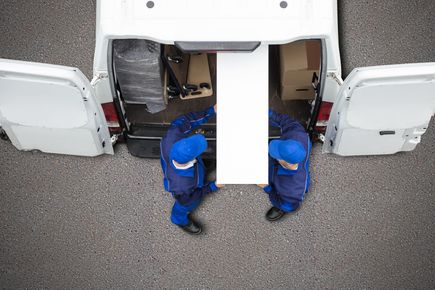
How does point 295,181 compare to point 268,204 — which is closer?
point 295,181

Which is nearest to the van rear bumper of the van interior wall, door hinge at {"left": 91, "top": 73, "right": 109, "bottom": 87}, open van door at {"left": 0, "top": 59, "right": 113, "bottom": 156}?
the van interior wall

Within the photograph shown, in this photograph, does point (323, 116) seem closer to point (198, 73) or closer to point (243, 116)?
point (243, 116)

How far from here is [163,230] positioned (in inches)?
146

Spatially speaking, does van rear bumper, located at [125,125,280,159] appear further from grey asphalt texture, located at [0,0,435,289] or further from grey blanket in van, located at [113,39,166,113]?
grey blanket in van, located at [113,39,166,113]

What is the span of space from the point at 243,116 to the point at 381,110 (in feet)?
3.10

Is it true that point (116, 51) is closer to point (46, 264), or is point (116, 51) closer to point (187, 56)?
point (187, 56)

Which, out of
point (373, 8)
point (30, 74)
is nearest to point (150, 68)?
point (30, 74)

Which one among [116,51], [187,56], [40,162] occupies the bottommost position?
[40,162]

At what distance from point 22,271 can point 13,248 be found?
0.20 metres

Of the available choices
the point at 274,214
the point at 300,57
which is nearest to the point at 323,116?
the point at 300,57

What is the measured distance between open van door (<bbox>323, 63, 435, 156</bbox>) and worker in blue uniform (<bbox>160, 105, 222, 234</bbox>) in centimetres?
93

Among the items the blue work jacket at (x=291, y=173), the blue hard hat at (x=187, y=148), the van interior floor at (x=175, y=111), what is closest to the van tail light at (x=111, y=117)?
the van interior floor at (x=175, y=111)

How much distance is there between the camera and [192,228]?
143 inches

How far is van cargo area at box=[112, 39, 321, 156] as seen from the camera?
3279mm
